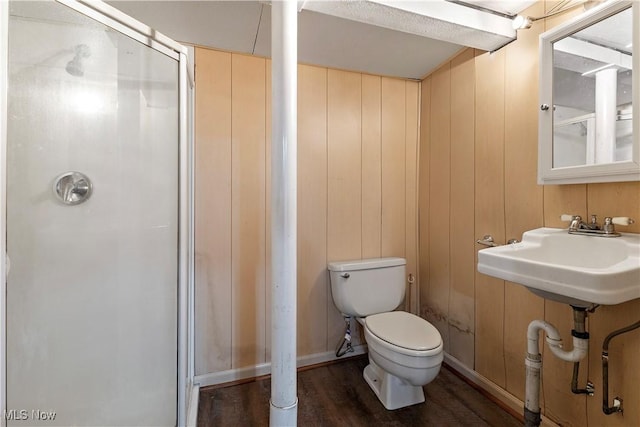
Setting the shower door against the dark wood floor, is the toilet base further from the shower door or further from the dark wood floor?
the shower door

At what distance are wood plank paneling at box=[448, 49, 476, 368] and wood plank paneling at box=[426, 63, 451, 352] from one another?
0.04m

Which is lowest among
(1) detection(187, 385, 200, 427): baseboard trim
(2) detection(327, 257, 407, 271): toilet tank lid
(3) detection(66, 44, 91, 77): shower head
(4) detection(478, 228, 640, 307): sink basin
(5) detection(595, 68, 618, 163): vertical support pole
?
(1) detection(187, 385, 200, 427): baseboard trim

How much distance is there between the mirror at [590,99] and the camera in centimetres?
100

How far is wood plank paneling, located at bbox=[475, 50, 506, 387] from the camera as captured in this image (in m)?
1.50

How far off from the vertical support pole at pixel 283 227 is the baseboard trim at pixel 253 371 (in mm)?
812

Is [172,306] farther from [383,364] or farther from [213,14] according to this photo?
[213,14]

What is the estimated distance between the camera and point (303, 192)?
1.83 m

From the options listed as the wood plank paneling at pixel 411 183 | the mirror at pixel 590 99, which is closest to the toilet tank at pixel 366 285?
the wood plank paneling at pixel 411 183

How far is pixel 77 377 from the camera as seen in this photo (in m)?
1.18

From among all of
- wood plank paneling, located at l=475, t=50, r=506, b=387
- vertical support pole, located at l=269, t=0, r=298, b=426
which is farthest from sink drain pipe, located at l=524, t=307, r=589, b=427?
vertical support pole, located at l=269, t=0, r=298, b=426

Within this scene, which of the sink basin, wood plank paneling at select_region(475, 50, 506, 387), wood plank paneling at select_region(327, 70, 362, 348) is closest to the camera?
the sink basin

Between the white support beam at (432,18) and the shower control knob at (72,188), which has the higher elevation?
the white support beam at (432,18)

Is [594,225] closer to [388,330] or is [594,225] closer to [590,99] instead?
[590,99]

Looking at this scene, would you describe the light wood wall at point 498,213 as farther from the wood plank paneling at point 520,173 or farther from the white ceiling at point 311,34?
the white ceiling at point 311,34
